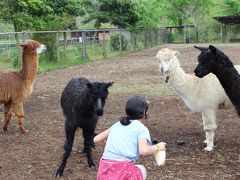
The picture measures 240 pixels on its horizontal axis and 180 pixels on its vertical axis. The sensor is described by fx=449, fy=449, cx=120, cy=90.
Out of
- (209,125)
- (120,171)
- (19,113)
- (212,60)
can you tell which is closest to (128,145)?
(120,171)

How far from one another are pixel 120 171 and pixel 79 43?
18847 mm

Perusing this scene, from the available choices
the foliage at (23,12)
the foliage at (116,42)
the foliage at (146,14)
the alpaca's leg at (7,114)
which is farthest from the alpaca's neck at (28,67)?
the foliage at (146,14)

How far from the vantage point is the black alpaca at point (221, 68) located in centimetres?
556

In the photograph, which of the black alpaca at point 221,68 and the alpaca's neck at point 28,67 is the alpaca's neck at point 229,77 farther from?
the alpaca's neck at point 28,67

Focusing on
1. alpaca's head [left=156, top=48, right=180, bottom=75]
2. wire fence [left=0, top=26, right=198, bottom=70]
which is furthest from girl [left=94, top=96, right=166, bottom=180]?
wire fence [left=0, top=26, right=198, bottom=70]

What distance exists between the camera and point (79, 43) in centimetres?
2202

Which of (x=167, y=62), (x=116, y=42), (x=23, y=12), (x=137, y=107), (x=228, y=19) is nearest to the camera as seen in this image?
(x=137, y=107)

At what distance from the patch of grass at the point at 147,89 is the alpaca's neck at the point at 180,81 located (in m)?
4.46

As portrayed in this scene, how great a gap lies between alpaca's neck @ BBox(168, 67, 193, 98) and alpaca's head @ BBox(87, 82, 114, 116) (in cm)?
205

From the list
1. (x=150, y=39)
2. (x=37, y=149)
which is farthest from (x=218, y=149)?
(x=150, y=39)

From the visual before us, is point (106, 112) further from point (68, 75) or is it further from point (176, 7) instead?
point (176, 7)

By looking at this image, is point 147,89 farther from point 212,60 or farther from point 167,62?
point 212,60

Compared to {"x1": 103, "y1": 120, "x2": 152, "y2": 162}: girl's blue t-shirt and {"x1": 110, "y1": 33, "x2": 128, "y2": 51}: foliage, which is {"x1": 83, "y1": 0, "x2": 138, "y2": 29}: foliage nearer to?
{"x1": 110, "y1": 33, "x2": 128, "y2": 51}: foliage

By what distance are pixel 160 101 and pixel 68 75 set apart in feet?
20.6
